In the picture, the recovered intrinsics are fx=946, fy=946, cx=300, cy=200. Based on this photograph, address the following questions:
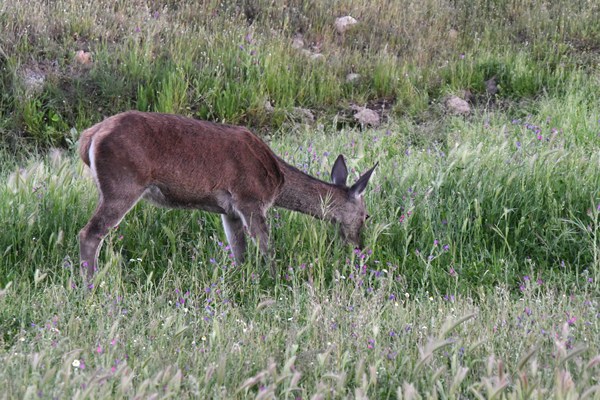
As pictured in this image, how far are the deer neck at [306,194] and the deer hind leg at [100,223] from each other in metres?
1.50

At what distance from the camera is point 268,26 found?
43.1 feet

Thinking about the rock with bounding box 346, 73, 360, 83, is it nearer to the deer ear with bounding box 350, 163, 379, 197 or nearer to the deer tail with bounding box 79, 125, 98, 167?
the deer ear with bounding box 350, 163, 379, 197

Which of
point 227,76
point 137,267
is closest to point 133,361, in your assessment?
point 137,267

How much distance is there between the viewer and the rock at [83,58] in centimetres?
1152

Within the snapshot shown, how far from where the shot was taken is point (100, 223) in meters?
6.92

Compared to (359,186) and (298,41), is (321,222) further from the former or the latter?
(298,41)

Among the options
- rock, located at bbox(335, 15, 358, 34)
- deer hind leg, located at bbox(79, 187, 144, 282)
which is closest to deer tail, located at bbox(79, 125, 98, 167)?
deer hind leg, located at bbox(79, 187, 144, 282)

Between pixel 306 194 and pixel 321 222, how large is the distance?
269 mm

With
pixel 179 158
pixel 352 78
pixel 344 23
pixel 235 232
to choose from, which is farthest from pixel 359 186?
pixel 344 23

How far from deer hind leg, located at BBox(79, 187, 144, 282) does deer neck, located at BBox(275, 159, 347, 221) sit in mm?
1495

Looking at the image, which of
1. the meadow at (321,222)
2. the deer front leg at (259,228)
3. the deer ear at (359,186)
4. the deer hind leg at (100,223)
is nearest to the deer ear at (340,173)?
the deer ear at (359,186)

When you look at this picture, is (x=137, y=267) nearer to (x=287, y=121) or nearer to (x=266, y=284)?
(x=266, y=284)

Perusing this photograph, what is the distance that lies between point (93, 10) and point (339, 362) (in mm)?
9024

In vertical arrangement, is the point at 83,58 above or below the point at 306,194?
below
